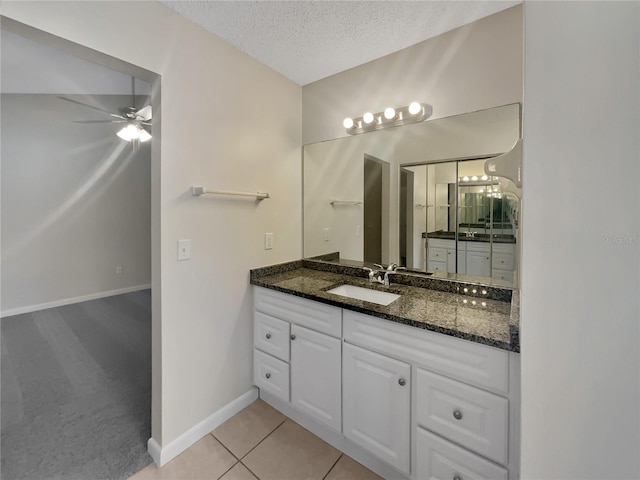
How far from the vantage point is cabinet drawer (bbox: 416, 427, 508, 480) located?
108cm

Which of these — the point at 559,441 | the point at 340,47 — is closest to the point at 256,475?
the point at 559,441

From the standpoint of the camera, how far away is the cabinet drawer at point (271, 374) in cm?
176

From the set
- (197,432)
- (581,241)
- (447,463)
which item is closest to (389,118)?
(581,241)

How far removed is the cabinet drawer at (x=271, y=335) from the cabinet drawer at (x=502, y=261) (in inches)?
49.8

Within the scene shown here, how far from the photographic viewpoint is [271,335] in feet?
6.00

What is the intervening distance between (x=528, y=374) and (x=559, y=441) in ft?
0.32

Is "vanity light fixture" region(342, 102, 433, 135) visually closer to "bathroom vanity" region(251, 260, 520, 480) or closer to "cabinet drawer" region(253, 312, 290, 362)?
"bathroom vanity" region(251, 260, 520, 480)

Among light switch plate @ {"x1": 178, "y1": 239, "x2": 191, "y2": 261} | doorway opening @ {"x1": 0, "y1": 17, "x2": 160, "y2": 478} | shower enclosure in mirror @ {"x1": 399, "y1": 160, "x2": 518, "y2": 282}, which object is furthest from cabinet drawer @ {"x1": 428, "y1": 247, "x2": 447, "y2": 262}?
doorway opening @ {"x1": 0, "y1": 17, "x2": 160, "y2": 478}

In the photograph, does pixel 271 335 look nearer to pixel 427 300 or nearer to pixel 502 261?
pixel 427 300

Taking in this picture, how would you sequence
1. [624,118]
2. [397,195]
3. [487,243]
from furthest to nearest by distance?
[397,195]
[487,243]
[624,118]

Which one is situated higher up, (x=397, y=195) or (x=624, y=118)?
(x=397, y=195)

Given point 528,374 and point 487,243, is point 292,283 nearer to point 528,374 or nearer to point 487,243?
point 487,243

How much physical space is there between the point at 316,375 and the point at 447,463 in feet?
2.37

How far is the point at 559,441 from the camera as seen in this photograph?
0.44m
